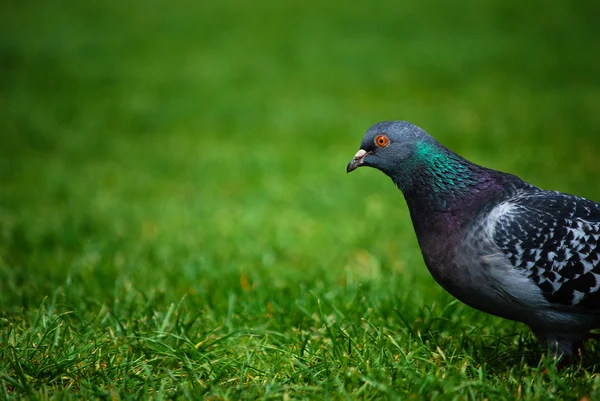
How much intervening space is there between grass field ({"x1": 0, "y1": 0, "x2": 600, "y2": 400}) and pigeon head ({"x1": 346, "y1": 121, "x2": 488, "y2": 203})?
0.74 m

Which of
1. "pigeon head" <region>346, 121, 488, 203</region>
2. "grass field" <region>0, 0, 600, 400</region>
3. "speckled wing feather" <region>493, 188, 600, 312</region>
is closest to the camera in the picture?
"speckled wing feather" <region>493, 188, 600, 312</region>

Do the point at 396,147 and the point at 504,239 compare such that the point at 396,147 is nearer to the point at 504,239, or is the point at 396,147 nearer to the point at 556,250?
the point at 504,239

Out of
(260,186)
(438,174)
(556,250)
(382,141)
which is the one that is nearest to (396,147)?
(382,141)

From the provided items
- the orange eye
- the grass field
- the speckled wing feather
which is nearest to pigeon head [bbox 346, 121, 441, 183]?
the orange eye

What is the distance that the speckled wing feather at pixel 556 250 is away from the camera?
303 centimetres

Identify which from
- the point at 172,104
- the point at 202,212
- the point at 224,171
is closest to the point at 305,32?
the point at 172,104

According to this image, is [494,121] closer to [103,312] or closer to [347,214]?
[347,214]

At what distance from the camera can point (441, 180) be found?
10.9 ft

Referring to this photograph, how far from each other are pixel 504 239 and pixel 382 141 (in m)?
0.76

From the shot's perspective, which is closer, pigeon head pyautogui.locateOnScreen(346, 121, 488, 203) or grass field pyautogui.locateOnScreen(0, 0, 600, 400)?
grass field pyautogui.locateOnScreen(0, 0, 600, 400)

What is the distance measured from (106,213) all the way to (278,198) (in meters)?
1.65

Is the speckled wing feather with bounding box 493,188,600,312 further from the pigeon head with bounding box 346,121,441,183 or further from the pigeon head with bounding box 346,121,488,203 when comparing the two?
the pigeon head with bounding box 346,121,441,183

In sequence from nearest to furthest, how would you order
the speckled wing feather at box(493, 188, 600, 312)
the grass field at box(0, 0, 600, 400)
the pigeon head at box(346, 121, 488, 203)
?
the speckled wing feather at box(493, 188, 600, 312) → the grass field at box(0, 0, 600, 400) → the pigeon head at box(346, 121, 488, 203)

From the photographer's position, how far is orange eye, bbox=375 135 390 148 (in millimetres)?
3410
